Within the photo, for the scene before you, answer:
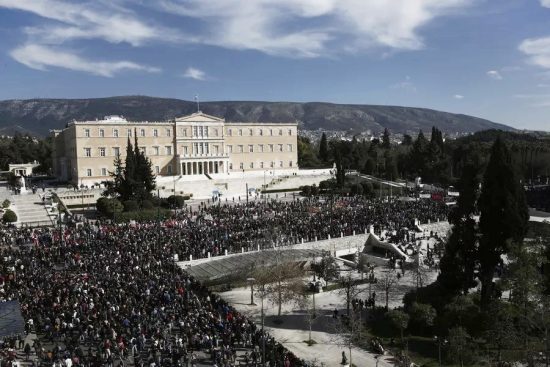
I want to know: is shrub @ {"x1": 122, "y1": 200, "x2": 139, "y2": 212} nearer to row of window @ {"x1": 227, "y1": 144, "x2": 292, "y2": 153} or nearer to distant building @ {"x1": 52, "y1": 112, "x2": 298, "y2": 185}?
distant building @ {"x1": 52, "y1": 112, "x2": 298, "y2": 185}

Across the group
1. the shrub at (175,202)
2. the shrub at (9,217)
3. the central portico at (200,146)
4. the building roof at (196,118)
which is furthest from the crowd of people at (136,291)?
the building roof at (196,118)

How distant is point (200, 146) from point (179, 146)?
3.23 m

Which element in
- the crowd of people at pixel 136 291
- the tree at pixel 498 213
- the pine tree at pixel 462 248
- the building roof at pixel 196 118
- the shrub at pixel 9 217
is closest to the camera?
the crowd of people at pixel 136 291

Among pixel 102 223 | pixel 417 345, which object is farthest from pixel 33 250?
pixel 417 345

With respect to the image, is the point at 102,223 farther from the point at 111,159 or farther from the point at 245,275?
the point at 111,159

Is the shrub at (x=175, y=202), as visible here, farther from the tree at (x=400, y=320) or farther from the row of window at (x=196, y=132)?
the tree at (x=400, y=320)

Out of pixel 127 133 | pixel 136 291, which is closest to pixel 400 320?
pixel 136 291

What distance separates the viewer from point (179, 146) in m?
72.2

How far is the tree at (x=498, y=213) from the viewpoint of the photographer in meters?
22.5

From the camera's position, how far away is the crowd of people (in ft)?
58.3

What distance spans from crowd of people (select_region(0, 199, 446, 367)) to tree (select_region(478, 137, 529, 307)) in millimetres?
10542

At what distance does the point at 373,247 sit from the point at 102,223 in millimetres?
20654

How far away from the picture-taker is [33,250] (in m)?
29.8

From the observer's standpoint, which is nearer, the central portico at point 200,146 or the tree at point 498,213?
the tree at point 498,213
